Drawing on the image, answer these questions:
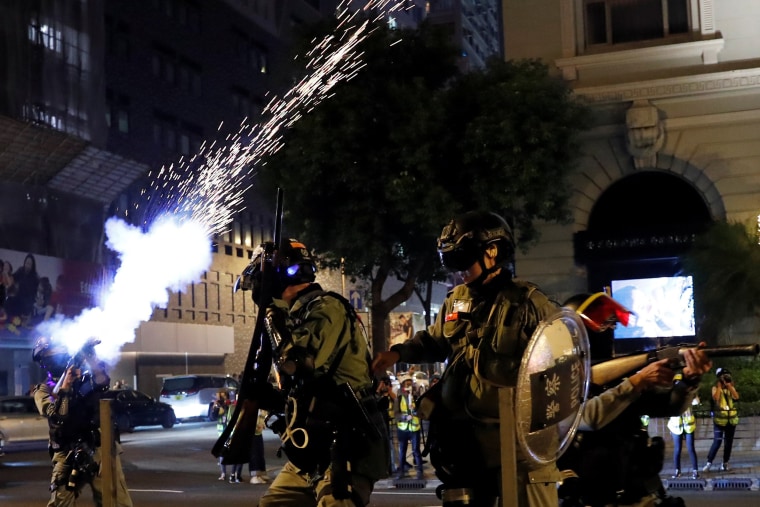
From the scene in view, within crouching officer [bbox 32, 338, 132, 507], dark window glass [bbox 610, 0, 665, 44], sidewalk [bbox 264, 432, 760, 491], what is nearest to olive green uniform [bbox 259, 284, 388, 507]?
crouching officer [bbox 32, 338, 132, 507]

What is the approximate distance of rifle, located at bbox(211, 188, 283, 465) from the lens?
5977 millimetres

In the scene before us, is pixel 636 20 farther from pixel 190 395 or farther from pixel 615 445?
pixel 190 395

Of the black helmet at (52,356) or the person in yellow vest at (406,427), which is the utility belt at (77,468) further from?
the person in yellow vest at (406,427)

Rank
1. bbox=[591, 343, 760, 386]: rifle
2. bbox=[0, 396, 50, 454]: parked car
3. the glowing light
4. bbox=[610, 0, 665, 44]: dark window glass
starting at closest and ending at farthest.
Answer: bbox=[591, 343, 760, 386]: rifle, the glowing light, bbox=[610, 0, 665, 44]: dark window glass, bbox=[0, 396, 50, 454]: parked car

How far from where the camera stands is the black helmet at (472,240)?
5418 mm

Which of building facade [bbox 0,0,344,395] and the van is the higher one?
building facade [bbox 0,0,344,395]

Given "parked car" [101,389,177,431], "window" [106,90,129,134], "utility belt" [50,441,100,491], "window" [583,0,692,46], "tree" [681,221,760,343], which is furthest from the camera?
"window" [106,90,129,134]

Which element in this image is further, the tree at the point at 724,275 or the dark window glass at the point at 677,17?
the dark window glass at the point at 677,17

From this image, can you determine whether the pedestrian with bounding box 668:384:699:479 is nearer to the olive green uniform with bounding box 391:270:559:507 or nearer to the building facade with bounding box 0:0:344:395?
the olive green uniform with bounding box 391:270:559:507

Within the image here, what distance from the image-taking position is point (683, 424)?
15484 millimetres

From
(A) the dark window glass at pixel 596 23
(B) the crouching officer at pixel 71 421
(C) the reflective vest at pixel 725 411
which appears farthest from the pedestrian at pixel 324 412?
(A) the dark window glass at pixel 596 23

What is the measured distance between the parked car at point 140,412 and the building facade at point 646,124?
44.5 ft

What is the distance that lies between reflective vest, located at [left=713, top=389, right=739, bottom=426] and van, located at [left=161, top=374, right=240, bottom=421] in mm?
20608

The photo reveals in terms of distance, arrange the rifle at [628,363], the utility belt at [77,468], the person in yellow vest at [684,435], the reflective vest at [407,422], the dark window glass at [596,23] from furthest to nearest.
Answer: the dark window glass at [596,23]
the reflective vest at [407,422]
the person in yellow vest at [684,435]
the utility belt at [77,468]
the rifle at [628,363]
